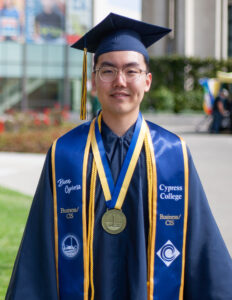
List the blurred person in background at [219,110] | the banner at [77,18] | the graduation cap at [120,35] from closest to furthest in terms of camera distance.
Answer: the graduation cap at [120,35] < the blurred person in background at [219,110] < the banner at [77,18]

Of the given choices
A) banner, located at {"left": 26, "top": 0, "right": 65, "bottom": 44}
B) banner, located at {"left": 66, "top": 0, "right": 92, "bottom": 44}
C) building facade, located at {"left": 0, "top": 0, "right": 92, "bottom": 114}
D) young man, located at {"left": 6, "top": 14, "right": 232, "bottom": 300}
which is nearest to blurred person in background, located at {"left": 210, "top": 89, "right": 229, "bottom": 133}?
young man, located at {"left": 6, "top": 14, "right": 232, "bottom": 300}

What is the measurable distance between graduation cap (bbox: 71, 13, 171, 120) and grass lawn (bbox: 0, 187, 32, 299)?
94.4 inches

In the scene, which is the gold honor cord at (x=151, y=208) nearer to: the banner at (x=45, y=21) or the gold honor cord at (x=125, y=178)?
the gold honor cord at (x=125, y=178)

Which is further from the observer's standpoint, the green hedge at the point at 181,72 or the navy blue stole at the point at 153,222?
the green hedge at the point at 181,72

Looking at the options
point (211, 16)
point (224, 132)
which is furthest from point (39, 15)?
point (224, 132)

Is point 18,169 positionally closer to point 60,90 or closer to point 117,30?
point 117,30

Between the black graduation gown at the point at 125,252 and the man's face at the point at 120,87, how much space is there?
156 mm

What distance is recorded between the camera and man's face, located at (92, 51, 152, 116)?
261 cm

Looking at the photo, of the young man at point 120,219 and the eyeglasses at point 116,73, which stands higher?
the eyeglasses at point 116,73

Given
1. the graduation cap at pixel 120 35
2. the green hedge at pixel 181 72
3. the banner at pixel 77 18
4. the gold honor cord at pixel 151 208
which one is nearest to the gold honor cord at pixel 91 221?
the gold honor cord at pixel 151 208

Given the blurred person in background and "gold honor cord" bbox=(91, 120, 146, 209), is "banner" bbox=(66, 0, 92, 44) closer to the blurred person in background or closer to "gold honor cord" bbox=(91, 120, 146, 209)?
the blurred person in background

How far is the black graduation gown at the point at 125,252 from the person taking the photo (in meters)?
2.57

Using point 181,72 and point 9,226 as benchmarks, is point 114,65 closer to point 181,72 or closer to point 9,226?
point 9,226

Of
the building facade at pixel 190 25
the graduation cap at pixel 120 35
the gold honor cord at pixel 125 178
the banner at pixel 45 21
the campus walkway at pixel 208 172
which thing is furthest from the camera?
the banner at pixel 45 21
